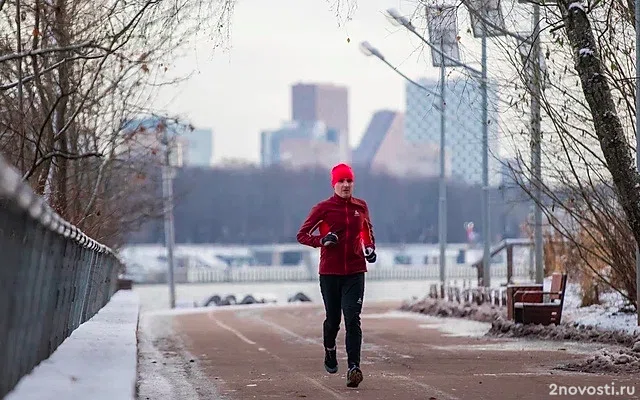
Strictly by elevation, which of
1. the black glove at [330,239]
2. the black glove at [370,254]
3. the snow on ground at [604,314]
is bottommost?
the snow on ground at [604,314]

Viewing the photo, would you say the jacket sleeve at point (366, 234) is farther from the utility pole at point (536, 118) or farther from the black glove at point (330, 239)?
the utility pole at point (536, 118)

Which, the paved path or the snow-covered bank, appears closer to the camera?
the snow-covered bank

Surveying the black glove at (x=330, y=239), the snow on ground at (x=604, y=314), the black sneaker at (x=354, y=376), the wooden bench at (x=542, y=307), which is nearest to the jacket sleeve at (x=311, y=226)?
the black glove at (x=330, y=239)

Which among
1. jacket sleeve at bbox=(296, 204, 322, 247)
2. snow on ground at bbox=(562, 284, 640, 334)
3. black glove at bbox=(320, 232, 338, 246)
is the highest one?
jacket sleeve at bbox=(296, 204, 322, 247)

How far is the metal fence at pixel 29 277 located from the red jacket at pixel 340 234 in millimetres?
2062

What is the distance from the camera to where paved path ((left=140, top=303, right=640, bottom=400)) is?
12.1m

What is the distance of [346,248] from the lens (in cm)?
1245

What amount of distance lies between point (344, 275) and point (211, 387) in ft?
5.54

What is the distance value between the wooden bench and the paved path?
95 centimetres

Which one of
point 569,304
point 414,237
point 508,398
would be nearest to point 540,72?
point 569,304

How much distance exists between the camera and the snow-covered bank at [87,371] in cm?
812

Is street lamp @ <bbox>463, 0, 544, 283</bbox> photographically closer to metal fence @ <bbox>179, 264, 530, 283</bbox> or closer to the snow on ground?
the snow on ground

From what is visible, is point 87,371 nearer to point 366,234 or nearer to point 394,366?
point 366,234

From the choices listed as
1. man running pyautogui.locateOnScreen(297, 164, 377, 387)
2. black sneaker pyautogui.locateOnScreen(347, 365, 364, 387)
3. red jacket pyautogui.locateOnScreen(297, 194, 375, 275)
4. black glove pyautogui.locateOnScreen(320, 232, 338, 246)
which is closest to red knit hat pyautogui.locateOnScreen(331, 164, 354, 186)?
man running pyautogui.locateOnScreen(297, 164, 377, 387)
